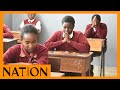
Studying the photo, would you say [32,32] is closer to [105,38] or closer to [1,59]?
[1,59]

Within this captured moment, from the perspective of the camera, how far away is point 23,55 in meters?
2.45

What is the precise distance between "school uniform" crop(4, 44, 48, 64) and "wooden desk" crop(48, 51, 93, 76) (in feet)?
0.25

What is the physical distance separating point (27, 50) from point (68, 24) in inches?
10.7

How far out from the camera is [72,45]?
8.32 ft

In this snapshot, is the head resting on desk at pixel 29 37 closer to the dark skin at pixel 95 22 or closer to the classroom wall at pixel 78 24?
the classroom wall at pixel 78 24

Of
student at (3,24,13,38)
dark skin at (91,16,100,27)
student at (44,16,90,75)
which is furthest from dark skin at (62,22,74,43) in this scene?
student at (3,24,13,38)

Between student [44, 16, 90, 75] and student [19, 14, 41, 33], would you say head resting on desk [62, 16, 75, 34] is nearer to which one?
student [44, 16, 90, 75]

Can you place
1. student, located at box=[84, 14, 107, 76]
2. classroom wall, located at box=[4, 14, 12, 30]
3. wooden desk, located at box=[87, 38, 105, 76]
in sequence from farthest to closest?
wooden desk, located at box=[87, 38, 105, 76], student, located at box=[84, 14, 107, 76], classroom wall, located at box=[4, 14, 12, 30]

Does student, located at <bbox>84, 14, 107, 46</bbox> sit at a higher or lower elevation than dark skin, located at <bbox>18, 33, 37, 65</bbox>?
higher

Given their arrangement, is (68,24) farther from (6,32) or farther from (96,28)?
(6,32)

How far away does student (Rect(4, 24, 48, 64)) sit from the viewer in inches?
95.7

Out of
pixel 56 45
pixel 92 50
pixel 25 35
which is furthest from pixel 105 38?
pixel 25 35

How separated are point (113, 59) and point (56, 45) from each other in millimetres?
341
